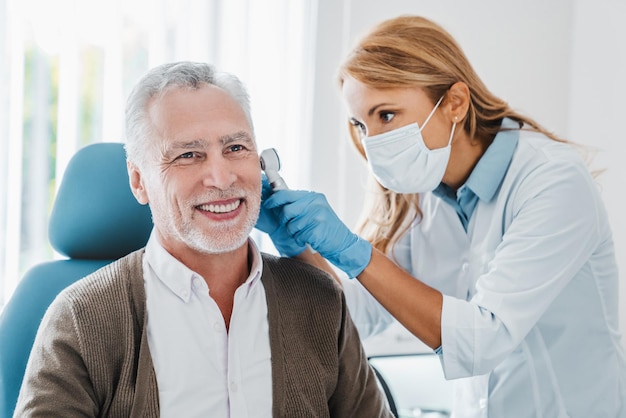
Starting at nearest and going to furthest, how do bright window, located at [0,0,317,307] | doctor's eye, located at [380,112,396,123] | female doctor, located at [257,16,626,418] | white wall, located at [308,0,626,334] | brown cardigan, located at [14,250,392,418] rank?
brown cardigan, located at [14,250,392,418], female doctor, located at [257,16,626,418], doctor's eye, located at [380,112,396,123], bright window, located at [0,0,317,307], white wall, located at [308,0,626,334]

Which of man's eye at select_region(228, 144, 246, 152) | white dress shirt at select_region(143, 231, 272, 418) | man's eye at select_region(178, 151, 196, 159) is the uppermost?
man's eye at select_region(228, 144, 246, 152)

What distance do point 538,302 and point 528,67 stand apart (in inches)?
67.7

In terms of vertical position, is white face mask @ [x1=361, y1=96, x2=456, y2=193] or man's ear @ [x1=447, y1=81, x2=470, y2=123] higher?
man's ear @ [x1=447, y1=81, x2=470, y2=123]

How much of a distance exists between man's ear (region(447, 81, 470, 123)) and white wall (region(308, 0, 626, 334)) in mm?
1141

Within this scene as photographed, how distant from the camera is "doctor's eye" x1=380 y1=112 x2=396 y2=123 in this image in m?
1.55

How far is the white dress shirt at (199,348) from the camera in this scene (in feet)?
4.26

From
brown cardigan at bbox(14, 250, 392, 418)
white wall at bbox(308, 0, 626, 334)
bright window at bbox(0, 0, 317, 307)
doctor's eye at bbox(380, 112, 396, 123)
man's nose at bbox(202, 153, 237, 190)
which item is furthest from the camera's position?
white wall at bbox(308, 0, 626, 334)

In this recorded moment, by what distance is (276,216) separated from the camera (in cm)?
→ 155

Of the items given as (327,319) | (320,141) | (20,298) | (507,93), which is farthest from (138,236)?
(507,93)

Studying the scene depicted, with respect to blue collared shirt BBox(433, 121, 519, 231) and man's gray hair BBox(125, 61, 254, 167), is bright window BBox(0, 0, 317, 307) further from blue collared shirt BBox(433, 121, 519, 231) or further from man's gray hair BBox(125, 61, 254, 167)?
blue collared shirt BBox(433, 121, 519, 231)

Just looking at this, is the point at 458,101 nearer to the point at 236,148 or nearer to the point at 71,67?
the point at 236,148

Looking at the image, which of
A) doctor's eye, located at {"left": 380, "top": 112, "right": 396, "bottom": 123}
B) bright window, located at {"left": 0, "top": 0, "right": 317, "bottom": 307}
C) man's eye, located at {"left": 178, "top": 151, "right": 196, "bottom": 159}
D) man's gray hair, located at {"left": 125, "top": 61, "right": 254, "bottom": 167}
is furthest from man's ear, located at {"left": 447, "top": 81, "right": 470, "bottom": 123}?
bright window, located at {"left": 0, "top": 0, "right": 317, "bottom": 307}

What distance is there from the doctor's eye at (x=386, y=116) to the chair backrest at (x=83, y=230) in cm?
57

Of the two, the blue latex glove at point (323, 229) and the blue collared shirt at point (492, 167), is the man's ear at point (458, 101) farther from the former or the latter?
the blue latex glove at point (323, 229)
